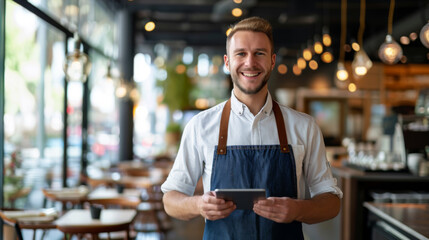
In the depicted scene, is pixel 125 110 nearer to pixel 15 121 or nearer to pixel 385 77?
pixel 15 121

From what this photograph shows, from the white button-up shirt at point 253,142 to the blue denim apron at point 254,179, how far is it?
4cm

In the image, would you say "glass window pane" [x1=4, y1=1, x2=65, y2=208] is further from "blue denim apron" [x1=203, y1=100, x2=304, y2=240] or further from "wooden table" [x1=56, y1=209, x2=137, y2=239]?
"blue denim apron" [x1=203, y1=100, x2=304, y2=240]

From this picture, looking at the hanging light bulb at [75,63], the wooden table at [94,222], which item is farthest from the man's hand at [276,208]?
the hanging light bulb at [75,63]

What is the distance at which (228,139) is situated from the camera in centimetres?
219

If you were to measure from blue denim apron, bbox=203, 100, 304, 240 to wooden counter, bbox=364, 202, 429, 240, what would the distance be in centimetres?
113

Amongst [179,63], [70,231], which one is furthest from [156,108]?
[70,231]

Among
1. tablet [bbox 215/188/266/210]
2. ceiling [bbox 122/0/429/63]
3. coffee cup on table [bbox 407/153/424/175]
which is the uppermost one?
ceiling [bbox 122/0/429/63]

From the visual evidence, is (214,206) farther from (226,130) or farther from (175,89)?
(175,89)

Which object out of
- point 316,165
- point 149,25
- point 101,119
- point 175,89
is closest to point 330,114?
point 175,89

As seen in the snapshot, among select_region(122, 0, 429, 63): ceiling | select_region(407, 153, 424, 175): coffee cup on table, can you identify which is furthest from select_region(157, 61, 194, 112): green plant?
select_region(407, 153, 424, 175): coffee cup on table

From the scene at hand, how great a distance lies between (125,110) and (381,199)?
7263mm

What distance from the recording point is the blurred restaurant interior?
4.99 metres

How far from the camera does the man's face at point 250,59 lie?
6.77 feet

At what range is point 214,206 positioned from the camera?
1.91m
